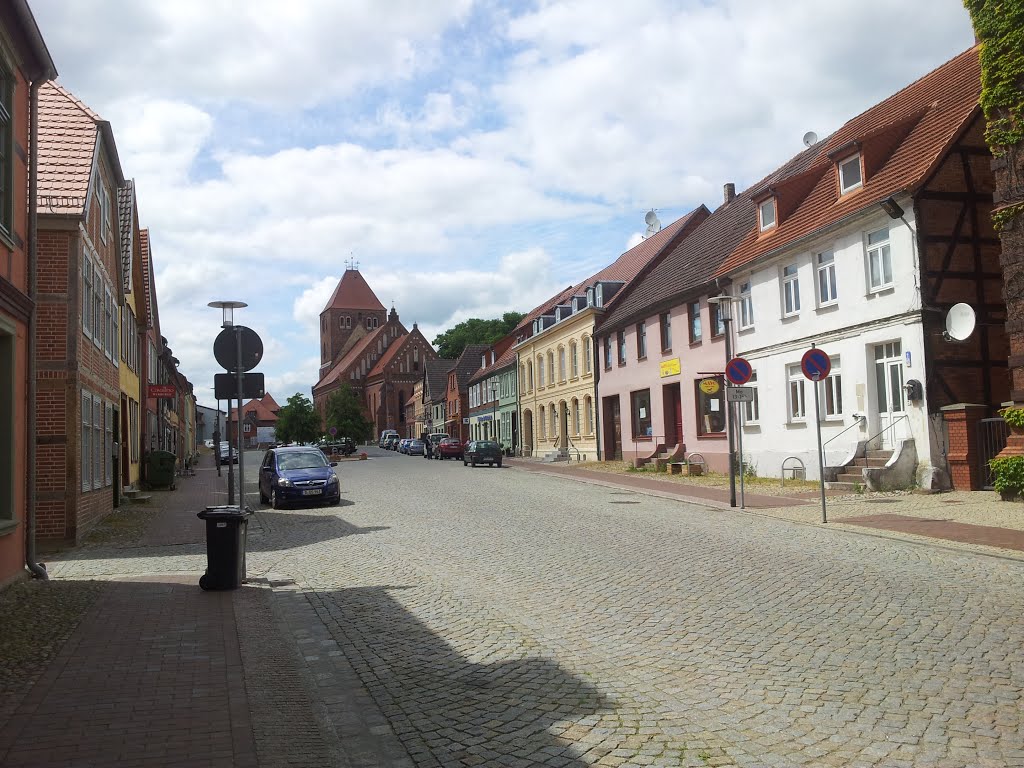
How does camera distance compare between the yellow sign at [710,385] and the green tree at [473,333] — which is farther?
the green tree at [473,333]

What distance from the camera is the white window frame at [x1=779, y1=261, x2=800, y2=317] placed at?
82.2ft

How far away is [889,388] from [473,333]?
8029 centimetres

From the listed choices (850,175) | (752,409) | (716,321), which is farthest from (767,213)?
(752,409)

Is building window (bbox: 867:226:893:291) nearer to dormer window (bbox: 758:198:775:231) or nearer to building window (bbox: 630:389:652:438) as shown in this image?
dormer window (bbox: 758:198:775:231)

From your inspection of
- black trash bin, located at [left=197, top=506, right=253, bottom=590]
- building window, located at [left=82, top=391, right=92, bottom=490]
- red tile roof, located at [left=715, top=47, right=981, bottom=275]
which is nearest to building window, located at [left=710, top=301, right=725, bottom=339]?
red tile roof, located at [left=715, top=47, right=981, bottom=275]

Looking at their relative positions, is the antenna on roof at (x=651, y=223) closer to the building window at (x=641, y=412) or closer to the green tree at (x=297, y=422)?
the building window at (x=641, y=412)

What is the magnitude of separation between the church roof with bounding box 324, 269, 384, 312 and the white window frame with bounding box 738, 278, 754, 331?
111 meters

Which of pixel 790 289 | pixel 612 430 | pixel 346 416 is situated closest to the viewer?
pixel 790 289

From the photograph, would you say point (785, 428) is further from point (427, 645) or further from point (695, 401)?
point (427, 645)

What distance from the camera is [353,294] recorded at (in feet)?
443

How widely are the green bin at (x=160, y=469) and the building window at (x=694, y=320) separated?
18320 mm

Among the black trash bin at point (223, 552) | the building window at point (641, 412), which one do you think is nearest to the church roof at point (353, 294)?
the building window at point (641, 412)

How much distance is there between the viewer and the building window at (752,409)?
2717 centimetres

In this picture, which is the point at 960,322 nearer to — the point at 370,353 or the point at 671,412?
the point at 671,412
